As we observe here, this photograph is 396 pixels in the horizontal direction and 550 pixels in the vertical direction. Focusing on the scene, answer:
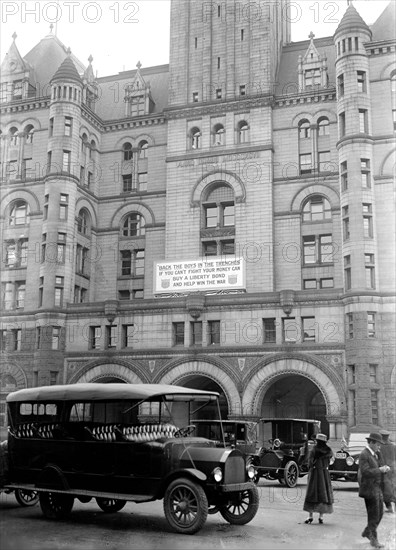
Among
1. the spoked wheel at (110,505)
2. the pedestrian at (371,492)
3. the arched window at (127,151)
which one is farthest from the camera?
the arched window at (127,151)

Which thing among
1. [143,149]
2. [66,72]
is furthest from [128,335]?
[66,72]

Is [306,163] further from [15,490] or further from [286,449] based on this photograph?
[15,490]

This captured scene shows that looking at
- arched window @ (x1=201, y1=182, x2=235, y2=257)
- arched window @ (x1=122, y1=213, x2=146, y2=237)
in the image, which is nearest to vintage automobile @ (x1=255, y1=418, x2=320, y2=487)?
arched window @ (x1=201, y1=182, x2=235, y2=257)

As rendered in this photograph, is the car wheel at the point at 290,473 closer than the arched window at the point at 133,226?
Yes

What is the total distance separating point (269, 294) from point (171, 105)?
53.1 ft

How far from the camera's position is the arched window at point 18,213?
147 feet

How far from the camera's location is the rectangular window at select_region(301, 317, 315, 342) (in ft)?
118

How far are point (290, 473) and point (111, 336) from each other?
1798 cm

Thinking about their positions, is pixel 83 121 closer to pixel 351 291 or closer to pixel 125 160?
pixel 125 160

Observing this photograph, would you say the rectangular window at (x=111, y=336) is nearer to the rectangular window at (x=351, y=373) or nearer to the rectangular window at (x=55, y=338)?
the rectangular window at (x=55, y=338)

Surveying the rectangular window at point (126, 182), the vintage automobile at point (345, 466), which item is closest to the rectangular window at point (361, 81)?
the rectangular window at point (126, 182)

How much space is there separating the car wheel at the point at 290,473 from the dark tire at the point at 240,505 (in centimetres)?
900

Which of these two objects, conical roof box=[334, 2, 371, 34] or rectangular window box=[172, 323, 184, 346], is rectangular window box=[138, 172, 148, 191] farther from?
conical roof box=[334, 2, 371, 34]

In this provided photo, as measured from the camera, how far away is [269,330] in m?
36.9
